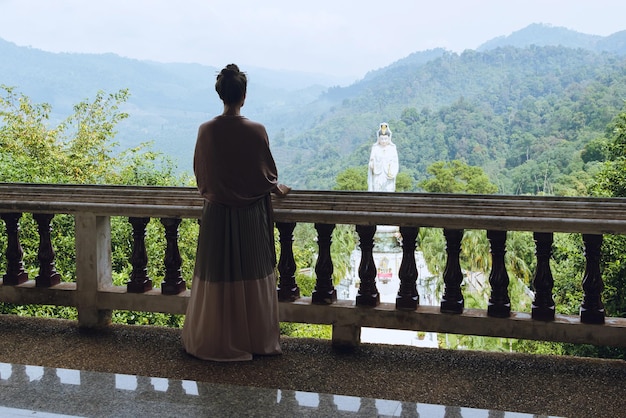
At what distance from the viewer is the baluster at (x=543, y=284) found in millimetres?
3186

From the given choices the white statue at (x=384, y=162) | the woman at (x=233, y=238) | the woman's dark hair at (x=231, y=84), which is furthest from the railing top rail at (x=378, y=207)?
the white statue at (x=384, y=162)

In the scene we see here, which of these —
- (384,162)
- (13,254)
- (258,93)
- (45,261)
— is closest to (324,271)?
(45,261)

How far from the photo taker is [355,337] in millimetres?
3389

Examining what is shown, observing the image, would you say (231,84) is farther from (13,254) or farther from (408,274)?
(13,254)

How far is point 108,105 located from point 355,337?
24170 mm

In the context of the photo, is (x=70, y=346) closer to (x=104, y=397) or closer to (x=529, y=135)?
(x=104, y=397)

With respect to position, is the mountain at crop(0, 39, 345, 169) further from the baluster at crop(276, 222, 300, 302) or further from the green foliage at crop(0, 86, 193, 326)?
the baluster at crop(276, 222, 300, 302)

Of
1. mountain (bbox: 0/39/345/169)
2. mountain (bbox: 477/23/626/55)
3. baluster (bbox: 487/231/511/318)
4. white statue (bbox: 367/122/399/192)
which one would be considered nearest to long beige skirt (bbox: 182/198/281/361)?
baluster (bbox: 487/231/511/318)

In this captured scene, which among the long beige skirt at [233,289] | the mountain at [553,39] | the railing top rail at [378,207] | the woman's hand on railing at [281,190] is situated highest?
the mountain at [553,39]

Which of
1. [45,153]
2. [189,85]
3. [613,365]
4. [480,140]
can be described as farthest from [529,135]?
[613,365]

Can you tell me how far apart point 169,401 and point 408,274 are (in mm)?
1300

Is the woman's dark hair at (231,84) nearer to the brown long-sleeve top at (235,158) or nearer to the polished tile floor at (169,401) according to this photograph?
the brown long-sleeve top at (235,158)

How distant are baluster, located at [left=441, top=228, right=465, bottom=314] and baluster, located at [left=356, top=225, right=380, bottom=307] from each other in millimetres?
341

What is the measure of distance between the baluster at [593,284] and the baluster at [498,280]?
0.34 m
